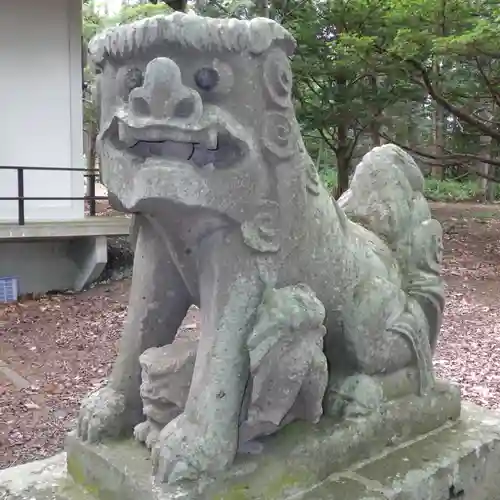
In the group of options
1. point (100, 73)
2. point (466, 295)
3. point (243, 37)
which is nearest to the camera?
point (243, 37)

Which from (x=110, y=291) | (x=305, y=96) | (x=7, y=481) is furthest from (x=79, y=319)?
(x=305, y=96)

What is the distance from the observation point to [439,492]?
1582 millimetres

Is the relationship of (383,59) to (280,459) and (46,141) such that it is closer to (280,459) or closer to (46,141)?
(46,141)

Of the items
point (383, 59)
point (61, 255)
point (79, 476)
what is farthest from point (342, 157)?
point (79, 476)

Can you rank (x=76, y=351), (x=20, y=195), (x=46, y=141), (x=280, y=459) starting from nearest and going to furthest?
(x=280, y=459)
(x=76, y=351)
(x=20, y=195)
(x=46, y=141)

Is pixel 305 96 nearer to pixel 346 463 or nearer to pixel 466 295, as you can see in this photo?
pixel 466 295

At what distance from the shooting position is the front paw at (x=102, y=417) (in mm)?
1536

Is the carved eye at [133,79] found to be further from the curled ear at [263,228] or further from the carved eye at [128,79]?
the curled ear at [263,228]

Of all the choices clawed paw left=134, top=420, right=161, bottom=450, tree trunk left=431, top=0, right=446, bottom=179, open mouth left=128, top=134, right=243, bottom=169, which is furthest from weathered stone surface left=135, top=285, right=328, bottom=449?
tree trunk left=431, top=0, right=446, bottom=179

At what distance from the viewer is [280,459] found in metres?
1.42

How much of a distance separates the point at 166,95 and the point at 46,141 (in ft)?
19.3

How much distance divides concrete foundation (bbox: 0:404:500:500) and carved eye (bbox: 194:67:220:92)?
768 mm

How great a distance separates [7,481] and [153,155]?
871mm

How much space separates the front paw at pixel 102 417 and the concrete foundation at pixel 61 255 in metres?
4.81
